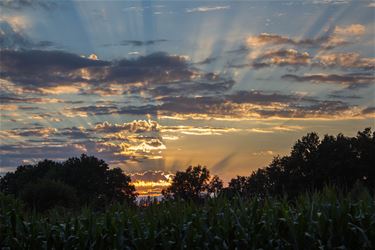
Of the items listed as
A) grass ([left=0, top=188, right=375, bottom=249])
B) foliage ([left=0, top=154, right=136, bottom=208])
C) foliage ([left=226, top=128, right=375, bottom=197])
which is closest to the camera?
grass ([left=0, top=188, right=375, bottom=249])

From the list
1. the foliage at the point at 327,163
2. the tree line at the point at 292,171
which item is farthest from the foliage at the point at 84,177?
the foliage at the point at 327,163

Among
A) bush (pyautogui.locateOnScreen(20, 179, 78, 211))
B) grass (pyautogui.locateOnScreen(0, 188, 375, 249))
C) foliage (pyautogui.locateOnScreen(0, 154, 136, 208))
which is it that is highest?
foliage (pyautogui.locateOnScreen(0, 154, 136, 208))

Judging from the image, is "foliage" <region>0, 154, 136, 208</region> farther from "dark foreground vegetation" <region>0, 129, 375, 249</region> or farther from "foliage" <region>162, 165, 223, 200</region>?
"dark foreground vegetation" <region>0, 129, 375, 249</region>

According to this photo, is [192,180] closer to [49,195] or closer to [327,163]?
[327,163]

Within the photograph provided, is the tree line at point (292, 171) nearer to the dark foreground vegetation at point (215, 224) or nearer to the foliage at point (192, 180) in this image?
the foliage at point (192, 180)

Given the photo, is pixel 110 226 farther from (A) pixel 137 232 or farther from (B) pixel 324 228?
(B) pixel 324 228

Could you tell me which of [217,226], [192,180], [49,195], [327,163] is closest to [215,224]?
[217,226]

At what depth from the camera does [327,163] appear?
228 feet

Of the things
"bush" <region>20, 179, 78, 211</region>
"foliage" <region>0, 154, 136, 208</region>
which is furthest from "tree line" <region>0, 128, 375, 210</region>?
"bush" <region>20, 179, 78, 211</region>

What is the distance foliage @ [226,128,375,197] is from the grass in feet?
177

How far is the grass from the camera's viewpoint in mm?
10217

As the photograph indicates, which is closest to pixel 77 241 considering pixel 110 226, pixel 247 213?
pixel 110 226

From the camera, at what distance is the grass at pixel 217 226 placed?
33.5ft

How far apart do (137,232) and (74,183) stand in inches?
2506
